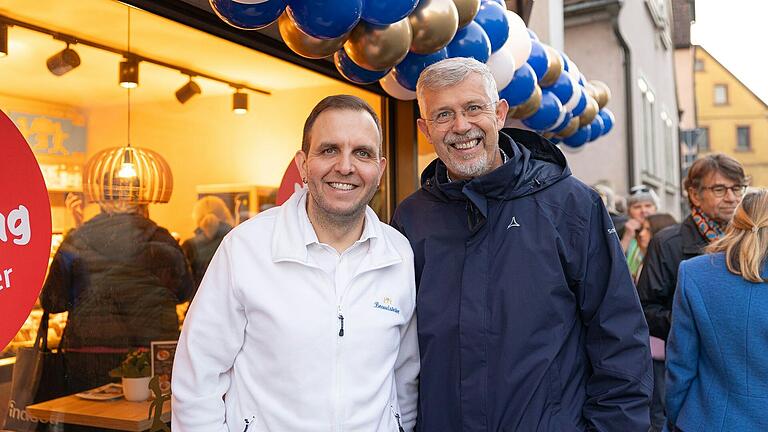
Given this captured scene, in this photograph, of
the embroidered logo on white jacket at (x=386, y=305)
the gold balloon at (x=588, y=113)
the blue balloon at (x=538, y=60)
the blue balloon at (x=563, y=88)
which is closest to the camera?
the embroidered logo on white jacket at (x=386, y=305)

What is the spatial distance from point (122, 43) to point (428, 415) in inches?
106

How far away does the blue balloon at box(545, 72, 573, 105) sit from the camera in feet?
17.0

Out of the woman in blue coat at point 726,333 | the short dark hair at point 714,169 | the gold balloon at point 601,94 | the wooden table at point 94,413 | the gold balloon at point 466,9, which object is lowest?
the wooden table at point 94,413

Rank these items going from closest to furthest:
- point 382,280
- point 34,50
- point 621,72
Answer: point 382,280 < point 34,50 < point 621,72

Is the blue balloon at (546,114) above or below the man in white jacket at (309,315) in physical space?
above

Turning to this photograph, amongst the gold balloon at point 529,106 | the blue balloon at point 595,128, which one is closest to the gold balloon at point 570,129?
the blue balloon at point 595,128

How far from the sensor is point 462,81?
7.18 feet

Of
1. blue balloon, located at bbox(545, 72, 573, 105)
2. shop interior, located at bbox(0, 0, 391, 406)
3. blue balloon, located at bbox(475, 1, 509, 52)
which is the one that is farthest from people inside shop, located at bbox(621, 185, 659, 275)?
blue balloon, located at bbox(475, 1, 509, 52)

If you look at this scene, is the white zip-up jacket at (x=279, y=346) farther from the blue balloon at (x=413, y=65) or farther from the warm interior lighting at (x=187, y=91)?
the warm interior lighting at (x=187, y=91)

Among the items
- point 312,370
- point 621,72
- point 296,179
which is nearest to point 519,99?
point 296,179

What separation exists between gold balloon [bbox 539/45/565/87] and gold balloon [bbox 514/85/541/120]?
426 millimetres

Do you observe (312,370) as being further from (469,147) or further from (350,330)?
(469,147)

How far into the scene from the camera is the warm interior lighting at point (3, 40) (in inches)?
118

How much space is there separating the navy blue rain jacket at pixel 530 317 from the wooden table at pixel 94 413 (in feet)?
5.92
